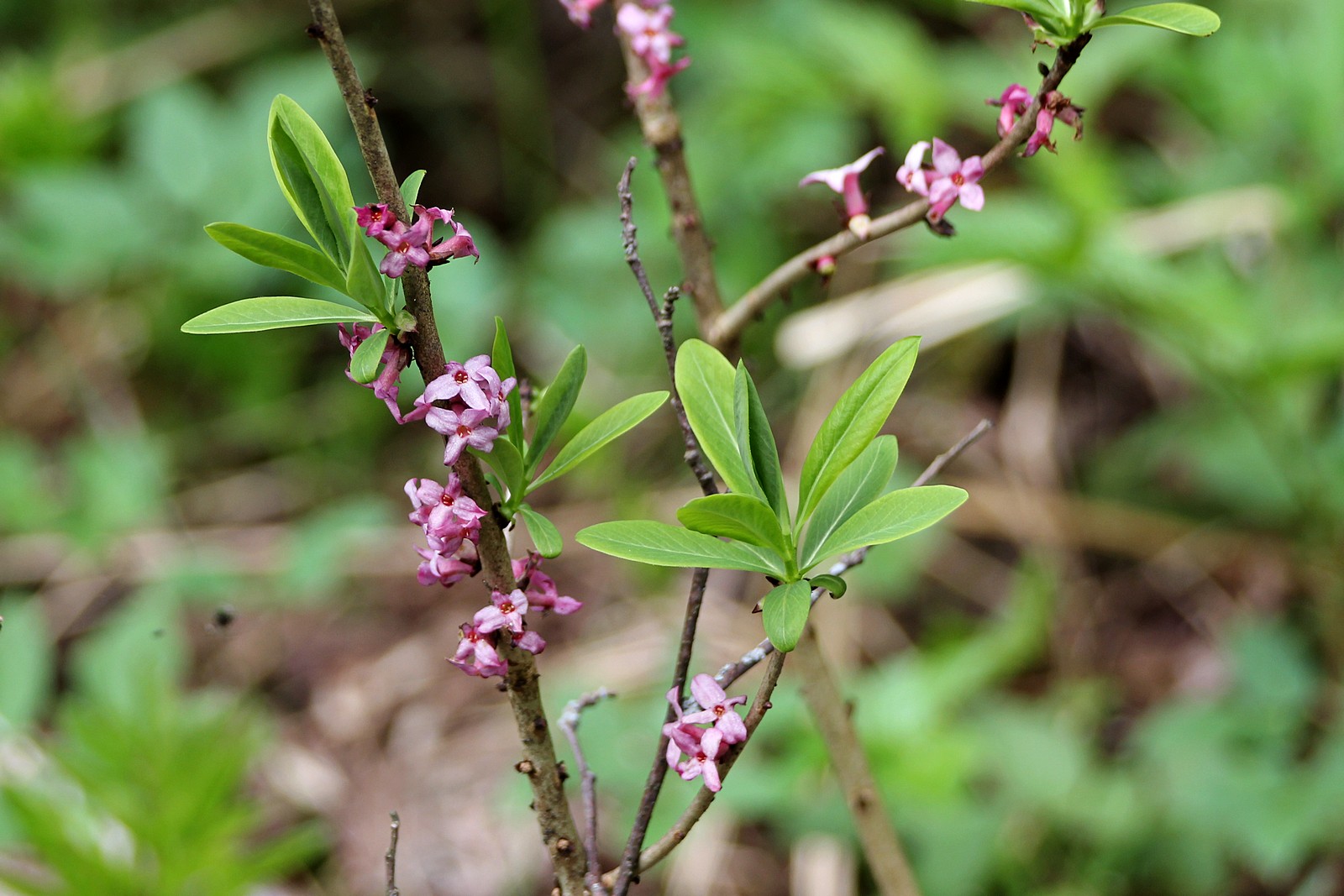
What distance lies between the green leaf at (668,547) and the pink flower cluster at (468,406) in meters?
0.10

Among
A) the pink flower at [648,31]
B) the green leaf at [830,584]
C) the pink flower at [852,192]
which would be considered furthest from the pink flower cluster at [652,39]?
the green leaf at [830,584]

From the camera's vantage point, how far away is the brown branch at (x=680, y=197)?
4.09 feet

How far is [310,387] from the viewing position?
3740 millimetres

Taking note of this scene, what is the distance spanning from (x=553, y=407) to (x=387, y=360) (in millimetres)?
152

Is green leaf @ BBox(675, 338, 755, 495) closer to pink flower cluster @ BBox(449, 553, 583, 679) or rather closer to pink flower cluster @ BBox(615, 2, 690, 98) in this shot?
pink flower cluster @ BBox(449, 553, 583, 679)

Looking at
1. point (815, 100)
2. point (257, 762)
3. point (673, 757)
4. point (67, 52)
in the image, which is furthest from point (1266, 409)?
point (67, 52)

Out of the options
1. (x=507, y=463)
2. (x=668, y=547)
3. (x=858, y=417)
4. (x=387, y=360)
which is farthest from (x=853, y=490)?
(x=387, y=360)

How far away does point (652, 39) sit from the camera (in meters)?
1.17

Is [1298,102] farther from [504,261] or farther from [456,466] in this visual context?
[456,466]

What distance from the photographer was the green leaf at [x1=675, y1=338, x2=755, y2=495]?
90 cm

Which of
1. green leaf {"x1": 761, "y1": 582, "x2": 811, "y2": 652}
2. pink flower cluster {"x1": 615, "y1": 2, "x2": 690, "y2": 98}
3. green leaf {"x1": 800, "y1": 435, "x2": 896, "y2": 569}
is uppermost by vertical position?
pink flower cluster {"x1": 615, "y1": 2, "x2": 690, "y2": 98}

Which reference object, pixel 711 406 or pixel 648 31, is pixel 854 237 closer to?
pixel 711 406

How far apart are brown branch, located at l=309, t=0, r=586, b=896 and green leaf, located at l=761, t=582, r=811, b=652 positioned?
0.21m

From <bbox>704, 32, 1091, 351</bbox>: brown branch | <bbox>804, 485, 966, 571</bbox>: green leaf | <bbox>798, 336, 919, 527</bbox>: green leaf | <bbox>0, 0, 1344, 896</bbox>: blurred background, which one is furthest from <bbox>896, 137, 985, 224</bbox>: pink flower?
<bbox>0, 0, 1344, 896</bbox>: blurred background
